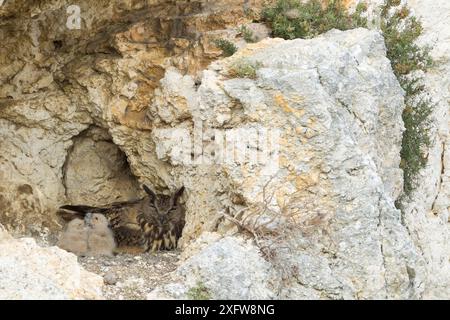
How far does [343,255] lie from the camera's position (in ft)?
19.3

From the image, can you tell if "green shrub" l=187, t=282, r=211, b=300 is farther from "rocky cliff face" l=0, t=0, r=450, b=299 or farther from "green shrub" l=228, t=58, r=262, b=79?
"green shrub" l=228, t=58, r=262, b=79

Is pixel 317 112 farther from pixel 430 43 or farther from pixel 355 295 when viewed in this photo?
pixel 430 43

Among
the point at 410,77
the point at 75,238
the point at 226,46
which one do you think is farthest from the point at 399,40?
the point at 75,238

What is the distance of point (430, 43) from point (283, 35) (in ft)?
4.99

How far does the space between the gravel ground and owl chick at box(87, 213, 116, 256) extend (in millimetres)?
162

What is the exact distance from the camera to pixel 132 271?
6.32m

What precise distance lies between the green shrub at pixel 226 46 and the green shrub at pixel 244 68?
0.80 m

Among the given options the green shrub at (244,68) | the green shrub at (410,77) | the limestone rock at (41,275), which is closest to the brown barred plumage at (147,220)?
the green shrub at (244,68)

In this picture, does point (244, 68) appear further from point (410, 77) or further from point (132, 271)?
point (410, 77)

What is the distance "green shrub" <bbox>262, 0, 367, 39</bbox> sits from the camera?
7.67 metres

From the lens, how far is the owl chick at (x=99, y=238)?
7168 millimetres

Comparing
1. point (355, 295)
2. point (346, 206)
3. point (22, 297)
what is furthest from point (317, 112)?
point (22, 297)

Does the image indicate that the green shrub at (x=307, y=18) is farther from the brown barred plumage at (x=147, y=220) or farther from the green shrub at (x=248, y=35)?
the brown barred plumage at (x=147, y=220)

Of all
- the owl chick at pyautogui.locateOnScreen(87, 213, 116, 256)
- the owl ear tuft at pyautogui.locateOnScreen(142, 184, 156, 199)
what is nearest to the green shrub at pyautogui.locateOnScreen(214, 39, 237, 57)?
the owl ear tuft at pyautogui.locateOnScreen(142, 184, 156, 199)
